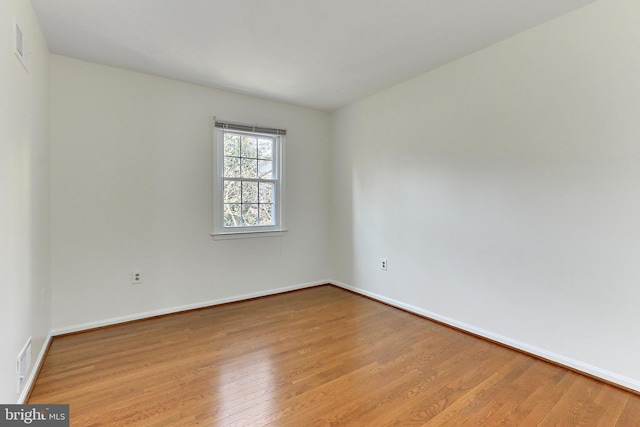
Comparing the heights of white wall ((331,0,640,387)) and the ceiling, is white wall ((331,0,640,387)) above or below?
below

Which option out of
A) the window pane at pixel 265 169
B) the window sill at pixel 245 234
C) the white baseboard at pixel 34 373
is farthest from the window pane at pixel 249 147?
the white baseboard at pixel 34 373

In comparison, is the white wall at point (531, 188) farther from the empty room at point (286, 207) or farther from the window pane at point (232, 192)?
the window pane at point (232, 192)

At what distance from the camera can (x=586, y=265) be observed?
2141 mm

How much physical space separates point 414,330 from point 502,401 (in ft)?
3.47

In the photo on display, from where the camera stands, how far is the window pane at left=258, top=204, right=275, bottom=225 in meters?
3.92

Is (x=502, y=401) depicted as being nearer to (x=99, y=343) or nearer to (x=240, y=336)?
(x=240, y=336)

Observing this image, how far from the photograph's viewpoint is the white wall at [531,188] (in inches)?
78.7

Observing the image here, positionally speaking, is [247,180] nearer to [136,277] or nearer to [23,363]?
[136,277]

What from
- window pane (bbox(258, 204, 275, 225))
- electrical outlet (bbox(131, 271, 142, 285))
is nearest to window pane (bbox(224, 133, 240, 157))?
window pane (bbox(258, 204, 275, 225))

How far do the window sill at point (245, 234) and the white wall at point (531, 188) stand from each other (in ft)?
4.59

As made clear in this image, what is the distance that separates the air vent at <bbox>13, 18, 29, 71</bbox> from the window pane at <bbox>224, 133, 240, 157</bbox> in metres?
1.86

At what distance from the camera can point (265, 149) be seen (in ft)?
13.0

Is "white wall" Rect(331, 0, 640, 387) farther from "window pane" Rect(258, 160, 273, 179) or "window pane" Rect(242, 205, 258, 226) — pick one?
"window pane" Rect(242, 205, 258, 226)

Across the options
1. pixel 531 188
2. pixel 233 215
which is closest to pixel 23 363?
pixel 233 215
